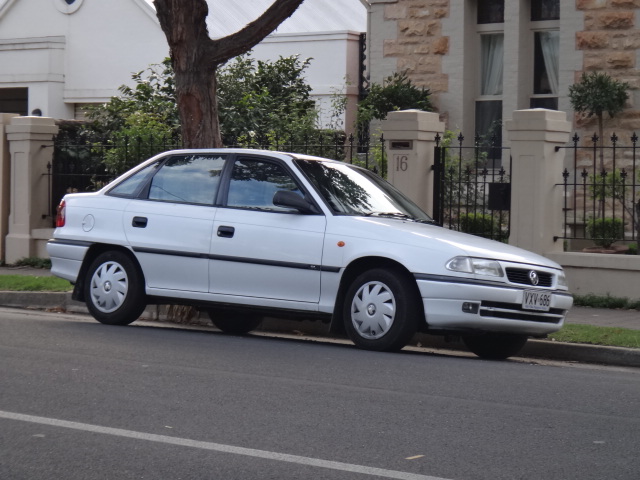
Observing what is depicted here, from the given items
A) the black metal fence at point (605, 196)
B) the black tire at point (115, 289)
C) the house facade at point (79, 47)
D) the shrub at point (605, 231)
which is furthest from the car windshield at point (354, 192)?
the house facade at point (79, 47)

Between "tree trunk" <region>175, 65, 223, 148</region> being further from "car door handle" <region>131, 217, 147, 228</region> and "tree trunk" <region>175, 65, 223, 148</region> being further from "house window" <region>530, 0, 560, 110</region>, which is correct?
"house window" <region>530, 0, 560, 110</region>

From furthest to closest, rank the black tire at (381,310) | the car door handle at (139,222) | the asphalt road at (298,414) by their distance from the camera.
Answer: the car door handle at (139,222)
the black tire at (381,310)
the asphalt road at (298,414)

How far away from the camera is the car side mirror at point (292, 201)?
1002 centimetres

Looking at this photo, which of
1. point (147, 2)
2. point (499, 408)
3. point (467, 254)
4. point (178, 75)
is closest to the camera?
point (499, 408)

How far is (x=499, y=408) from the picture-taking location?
7.29 m

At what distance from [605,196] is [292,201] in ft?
17.4

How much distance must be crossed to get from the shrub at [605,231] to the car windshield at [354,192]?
143 inches

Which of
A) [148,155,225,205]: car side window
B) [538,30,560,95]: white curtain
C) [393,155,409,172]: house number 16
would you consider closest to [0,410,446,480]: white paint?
[148,155,225,205]: car side window

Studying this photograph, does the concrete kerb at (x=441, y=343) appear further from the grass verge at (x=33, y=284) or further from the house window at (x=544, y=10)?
the house window at (x=544, y=10)

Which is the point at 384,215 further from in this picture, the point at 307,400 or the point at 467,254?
the point at 307,400

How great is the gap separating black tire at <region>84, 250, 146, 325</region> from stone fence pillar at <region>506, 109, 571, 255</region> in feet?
16.3

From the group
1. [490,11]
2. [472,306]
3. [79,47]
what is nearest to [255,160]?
[472,306]

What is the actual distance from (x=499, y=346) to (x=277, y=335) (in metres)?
2.53

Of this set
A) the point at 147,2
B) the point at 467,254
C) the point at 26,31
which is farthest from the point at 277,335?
the point at 26,31
